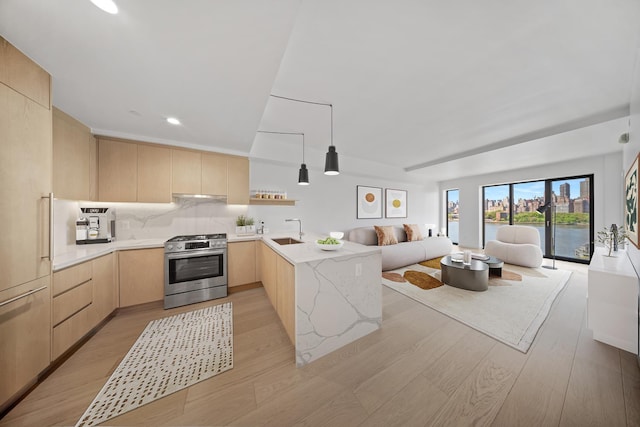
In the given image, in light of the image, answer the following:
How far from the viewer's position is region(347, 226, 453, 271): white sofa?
407cm

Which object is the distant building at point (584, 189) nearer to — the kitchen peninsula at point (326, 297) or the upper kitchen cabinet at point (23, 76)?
the kitchen peninsula at point (326, 297)

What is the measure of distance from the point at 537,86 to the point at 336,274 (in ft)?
9.58

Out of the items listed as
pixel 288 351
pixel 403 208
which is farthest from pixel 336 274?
pixel 403 208

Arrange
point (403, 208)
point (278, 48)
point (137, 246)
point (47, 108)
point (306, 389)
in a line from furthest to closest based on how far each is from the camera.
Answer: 1. point (403, 208)
2. point (137, 246)
3. point (47, 108)
4. point (306, 389)
5. point (278, 48)

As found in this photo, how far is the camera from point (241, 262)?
3.10 meters

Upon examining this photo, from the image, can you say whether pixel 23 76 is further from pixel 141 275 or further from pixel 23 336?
pixel 141 275

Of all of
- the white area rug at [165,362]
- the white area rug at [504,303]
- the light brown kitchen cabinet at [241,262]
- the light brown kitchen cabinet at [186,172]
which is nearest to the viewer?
the white area rug at [165,362]

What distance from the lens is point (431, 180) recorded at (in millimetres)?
6809

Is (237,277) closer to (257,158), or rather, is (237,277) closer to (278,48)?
(257,158)

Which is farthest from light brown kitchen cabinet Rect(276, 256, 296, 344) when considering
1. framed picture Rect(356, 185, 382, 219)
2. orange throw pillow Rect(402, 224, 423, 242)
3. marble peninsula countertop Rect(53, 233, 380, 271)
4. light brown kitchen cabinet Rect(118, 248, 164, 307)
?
orange throw pillow Rect(402, 224, 423, 242)

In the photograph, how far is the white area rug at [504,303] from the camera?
204 cm

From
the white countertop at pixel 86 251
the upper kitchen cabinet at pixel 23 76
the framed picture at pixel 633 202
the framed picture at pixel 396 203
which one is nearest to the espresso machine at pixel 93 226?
the white countertop at pixel 86 251

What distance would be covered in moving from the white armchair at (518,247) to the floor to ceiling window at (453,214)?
→ 2062 millimetres

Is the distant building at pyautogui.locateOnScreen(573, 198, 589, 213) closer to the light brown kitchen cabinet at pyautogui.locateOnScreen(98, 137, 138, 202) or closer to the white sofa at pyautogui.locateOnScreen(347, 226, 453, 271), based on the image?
the white sofa at pyautogui.locateOnScreen(347, 226, 453, 271)
